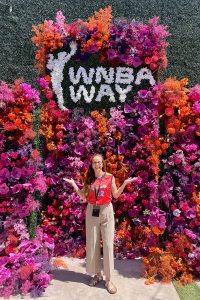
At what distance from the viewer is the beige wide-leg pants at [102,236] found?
17.8 feet

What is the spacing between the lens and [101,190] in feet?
17.6

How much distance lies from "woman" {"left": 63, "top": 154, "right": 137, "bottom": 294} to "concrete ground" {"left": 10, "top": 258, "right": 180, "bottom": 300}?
0.17 m

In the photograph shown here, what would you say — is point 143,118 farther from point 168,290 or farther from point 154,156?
point 168,290

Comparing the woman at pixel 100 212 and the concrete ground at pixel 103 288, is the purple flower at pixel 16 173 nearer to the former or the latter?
the woman at pixel 100 212

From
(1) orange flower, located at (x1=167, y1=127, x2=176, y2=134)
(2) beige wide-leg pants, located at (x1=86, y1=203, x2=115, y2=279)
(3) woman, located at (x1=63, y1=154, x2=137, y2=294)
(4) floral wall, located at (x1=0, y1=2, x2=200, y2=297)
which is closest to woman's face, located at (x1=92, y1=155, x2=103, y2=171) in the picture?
(3) woman, located at (x1=63, y1=154, x2=137, y2=294)

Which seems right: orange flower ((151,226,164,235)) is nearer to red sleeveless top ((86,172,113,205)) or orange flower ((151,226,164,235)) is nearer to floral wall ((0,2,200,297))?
floral wall ((0,2,200,297))

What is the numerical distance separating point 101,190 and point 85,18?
435 cm

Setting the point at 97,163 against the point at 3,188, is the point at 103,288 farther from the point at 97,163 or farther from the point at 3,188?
the point at 3,188

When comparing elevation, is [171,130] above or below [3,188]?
above

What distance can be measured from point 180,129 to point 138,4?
357 cm

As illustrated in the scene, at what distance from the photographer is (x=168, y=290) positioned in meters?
5.57

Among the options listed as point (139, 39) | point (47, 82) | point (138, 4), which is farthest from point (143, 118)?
point (138, 4)

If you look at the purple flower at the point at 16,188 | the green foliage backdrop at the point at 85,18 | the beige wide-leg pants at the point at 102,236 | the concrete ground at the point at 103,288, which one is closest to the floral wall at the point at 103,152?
the purple flower at the point at 16,188

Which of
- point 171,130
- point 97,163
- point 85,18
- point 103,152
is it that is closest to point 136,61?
point 171,130
